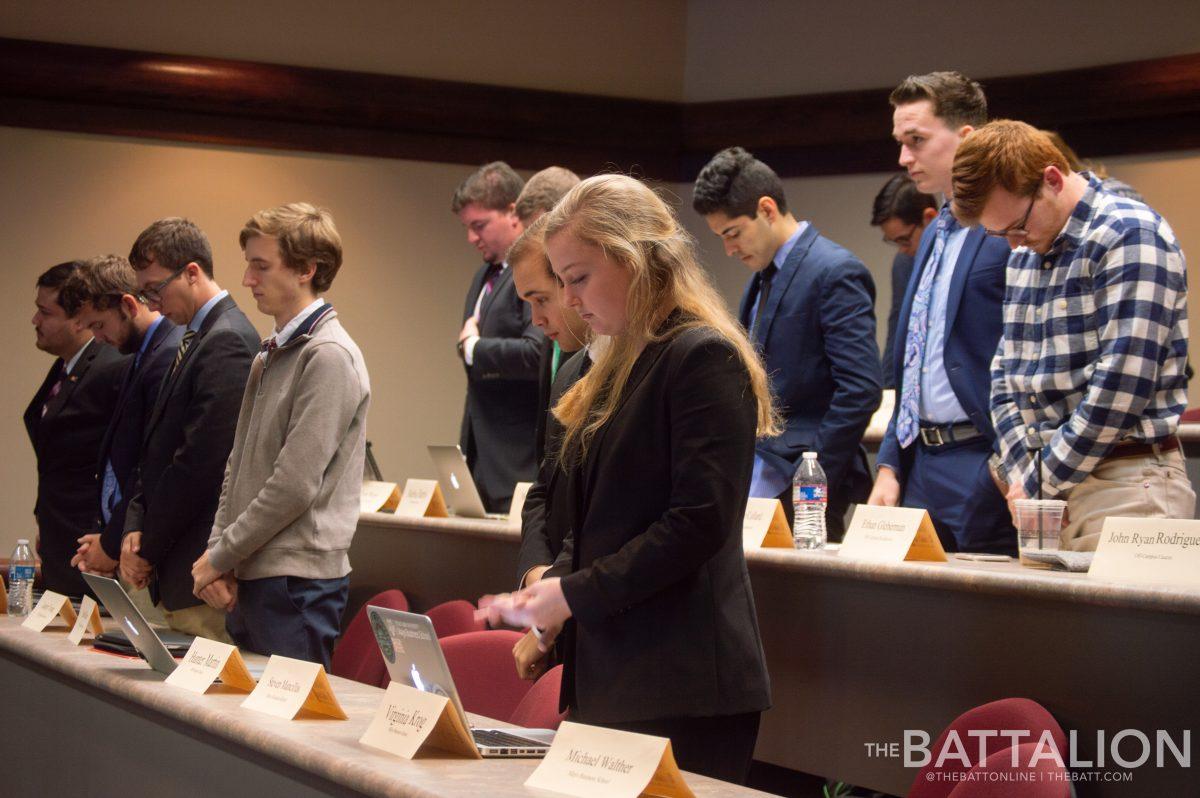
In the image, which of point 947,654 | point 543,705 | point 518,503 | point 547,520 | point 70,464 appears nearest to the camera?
point 543,705

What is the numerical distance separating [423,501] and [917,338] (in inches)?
64.1

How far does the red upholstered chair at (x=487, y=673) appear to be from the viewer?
2.40 meters

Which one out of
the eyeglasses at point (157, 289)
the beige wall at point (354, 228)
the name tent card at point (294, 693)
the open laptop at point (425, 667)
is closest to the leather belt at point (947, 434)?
the open laptop at point (425, 667)

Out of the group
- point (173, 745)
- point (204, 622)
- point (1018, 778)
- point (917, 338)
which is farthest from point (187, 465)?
point (1018, 778)

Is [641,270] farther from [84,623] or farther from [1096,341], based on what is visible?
[84,623]

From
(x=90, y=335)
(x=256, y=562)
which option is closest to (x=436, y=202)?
(x=90, y=335)

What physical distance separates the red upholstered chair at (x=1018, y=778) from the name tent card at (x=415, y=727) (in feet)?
1.89

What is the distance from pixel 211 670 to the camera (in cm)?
211

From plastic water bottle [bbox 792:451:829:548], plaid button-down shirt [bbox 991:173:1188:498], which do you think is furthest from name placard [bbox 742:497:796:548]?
plaid button-down shirt [bbox 991:173:1188:498]

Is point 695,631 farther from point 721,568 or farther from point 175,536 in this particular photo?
point 175,536

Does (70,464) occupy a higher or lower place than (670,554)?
lower

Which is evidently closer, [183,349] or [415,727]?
[415,727]

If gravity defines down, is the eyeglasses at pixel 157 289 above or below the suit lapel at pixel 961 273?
below

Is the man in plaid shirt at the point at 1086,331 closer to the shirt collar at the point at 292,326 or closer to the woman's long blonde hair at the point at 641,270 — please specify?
Answer: the woman's long blonde hair at the point at 641,270
